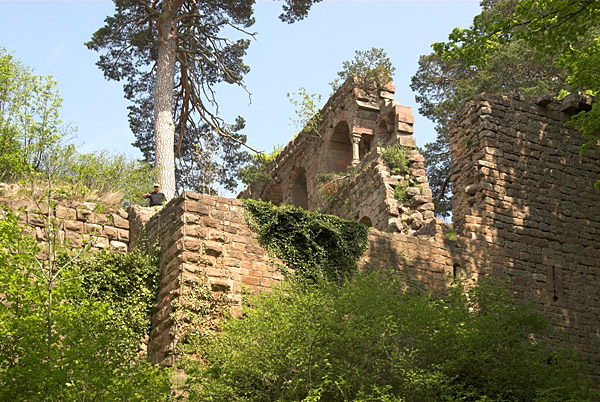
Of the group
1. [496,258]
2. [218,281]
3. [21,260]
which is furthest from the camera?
[496,258]

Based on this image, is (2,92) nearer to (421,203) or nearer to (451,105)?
(421,203)

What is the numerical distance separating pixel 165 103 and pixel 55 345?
470 inches

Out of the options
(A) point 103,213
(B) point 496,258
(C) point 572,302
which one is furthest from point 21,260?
(C) point 572,302

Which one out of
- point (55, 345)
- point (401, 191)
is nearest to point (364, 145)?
point (401, 191)

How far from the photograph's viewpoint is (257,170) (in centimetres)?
2305

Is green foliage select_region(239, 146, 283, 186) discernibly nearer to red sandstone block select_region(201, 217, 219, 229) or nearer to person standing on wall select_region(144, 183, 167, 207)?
person standing on wall select_region(144, 183, 167, 207)

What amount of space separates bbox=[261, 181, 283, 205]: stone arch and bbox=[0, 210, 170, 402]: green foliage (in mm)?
12641

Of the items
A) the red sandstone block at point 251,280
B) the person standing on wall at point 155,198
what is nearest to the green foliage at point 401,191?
the person standing on wall at point 155,198

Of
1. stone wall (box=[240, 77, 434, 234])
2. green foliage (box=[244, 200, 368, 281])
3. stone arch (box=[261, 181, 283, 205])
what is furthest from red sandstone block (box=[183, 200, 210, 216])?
stone arch (box=[261, 181, 283, 205])

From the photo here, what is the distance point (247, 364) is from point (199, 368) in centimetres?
78

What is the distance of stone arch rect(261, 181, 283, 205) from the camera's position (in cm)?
2350

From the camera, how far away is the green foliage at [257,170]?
22.5 m

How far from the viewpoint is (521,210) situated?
50.8ft

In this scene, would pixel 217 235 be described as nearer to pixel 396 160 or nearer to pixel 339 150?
pixel 396 160
